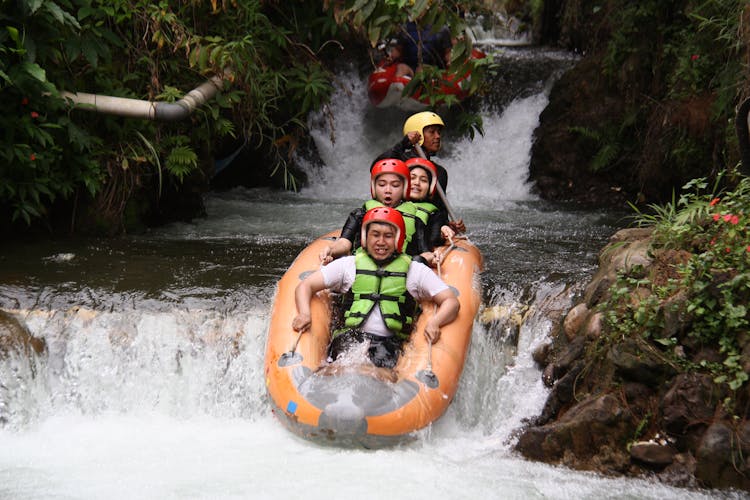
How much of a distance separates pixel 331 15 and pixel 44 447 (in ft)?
15.9

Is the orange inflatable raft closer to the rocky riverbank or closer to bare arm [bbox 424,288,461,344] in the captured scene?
bare arm [bbox 424,288,461,344]

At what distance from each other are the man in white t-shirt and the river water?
16.3 inches

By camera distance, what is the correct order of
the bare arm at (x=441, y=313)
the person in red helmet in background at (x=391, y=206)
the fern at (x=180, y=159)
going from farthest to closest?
the fern at (x=180, y=159), the person in red helmet in background at (x=391, y=206), the bare arm at (x=441, y=313)

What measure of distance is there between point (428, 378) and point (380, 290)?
65cm

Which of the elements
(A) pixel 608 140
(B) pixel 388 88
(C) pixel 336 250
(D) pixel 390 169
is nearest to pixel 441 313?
(C) pixel 336 250

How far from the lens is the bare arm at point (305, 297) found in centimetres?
447

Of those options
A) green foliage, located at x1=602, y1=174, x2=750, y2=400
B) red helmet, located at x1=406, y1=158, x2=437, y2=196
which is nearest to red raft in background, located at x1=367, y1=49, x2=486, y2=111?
red helmet, located at x1=406, y1=158, x2=437, y2=196

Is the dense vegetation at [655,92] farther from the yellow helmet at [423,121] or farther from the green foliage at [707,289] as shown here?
the yellow helmet at [423,121]

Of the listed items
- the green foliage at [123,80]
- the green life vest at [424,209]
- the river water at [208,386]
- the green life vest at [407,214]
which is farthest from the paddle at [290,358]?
the green foliage at [123,80]

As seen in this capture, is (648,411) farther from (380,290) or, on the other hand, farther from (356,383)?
(380,290)

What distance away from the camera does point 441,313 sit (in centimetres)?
450

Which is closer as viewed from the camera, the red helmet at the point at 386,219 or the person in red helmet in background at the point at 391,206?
the red helmet at the point at 386,219

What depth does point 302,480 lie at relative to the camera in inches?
149

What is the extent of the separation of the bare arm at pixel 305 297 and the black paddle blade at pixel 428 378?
2.27 ft
